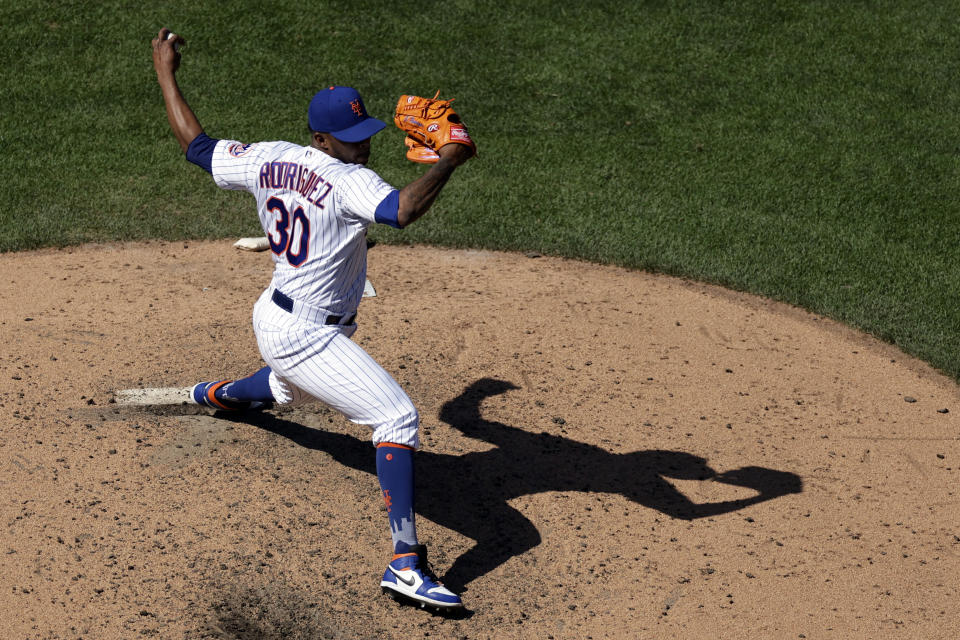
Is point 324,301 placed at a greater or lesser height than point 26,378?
greater

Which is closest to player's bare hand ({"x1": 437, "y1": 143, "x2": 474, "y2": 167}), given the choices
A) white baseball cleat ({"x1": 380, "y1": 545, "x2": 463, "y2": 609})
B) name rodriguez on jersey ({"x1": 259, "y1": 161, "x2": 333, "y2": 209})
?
name rodriguez on jersey ({"x1": 259, "y1": 161, "x2": 333, "y2": 209})

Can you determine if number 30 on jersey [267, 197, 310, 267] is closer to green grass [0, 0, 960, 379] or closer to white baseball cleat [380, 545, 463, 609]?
white baseball cleat [380, 545, 463, 609]

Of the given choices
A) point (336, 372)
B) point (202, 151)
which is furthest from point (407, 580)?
point (202, 151)

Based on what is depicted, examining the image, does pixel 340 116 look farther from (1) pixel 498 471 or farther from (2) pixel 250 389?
(1) pixel 498 471

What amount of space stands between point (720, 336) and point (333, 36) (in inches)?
238

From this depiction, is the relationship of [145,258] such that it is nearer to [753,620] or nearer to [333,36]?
[333,36]

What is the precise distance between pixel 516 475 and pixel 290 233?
6.02ft

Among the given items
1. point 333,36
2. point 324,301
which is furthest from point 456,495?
point 333,36

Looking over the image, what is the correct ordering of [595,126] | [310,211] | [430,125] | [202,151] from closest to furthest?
[430,125] < [310,211] < [202,151] < [595,126]

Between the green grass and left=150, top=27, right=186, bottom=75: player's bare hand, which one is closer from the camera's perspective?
left=150, top=27, right=186, bottom=75: player's bare hand

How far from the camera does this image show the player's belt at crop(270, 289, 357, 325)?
492 cm

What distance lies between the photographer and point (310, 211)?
4.73 m

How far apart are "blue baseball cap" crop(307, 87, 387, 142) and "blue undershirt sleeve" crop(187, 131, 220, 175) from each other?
588mm

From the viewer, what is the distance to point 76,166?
954 cm
